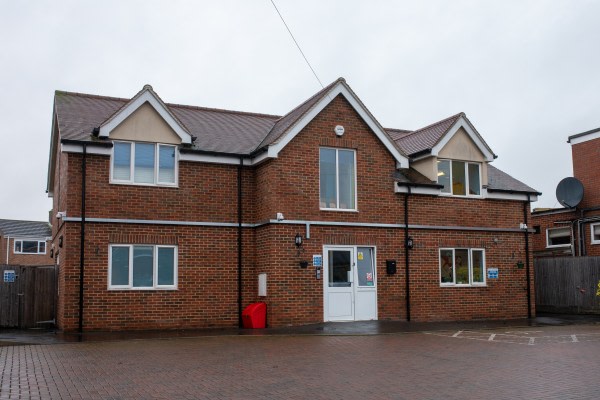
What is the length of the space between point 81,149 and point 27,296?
506 centimetres

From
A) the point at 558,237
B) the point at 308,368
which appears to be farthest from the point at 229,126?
the point at 558,237

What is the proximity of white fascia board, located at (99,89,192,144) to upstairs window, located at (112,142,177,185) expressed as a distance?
489 millimetres

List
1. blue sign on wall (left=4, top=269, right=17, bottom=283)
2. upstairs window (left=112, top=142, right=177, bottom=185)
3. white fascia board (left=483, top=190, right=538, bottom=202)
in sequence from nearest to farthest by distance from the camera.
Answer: upstairs window (left=112, top=142, right=177, bottom=185) < blue sign on wall (left=4, top=269, right=17, bottom=283) < white fascia board (left=483, top=190, right=538, bottom=202)

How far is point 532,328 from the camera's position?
1838 cm

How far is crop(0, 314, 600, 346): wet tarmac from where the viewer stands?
15453 millimetres

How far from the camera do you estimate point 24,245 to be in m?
54.7

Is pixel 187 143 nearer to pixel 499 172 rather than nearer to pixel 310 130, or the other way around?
pixel 310 130

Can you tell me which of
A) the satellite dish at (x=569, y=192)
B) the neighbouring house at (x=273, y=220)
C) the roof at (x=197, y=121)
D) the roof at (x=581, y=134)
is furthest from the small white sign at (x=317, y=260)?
the roof at (x=581, y=134)

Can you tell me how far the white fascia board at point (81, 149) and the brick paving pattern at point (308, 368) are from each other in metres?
5.54

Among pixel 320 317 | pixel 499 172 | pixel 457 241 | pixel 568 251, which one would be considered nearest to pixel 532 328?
pixel 457 241

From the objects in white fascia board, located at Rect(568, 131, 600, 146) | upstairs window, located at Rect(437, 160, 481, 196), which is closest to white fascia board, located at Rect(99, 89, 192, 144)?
upstairs window, located at Rect(437, 160, 481, 196)

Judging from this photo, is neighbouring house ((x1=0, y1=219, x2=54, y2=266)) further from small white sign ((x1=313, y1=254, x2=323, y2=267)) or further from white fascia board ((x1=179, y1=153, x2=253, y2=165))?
small white sign ((x1=313, y1=254, x2=323, y2=267))

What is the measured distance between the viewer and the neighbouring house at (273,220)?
17.7 metres

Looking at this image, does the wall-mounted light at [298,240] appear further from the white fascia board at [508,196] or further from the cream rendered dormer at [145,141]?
the white fascia board at [508,196]
